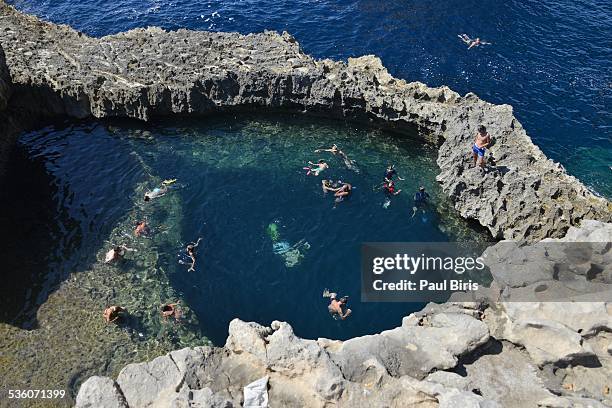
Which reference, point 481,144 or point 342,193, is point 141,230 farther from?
point 481,144

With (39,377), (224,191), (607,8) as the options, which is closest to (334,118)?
(224,191)

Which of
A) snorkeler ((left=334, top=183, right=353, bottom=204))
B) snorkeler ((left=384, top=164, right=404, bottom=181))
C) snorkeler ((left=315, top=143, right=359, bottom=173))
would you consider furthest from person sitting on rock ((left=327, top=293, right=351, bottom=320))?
snorkeler ((left=315, top=143, right=359, bottom=173))

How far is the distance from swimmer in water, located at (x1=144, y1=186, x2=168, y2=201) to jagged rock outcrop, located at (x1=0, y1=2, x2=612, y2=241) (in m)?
7.03

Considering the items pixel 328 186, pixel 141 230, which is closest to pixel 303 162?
pixel 328 186

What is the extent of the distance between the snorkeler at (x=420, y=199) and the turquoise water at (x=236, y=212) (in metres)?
0.41

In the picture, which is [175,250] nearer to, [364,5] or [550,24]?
[364,5]

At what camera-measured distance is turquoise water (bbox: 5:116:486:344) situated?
2577 centimetres

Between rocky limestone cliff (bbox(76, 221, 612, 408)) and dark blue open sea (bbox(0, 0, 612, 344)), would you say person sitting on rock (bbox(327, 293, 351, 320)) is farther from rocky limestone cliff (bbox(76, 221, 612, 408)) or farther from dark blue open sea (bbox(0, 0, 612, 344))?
rocky limestone cliff (bbox(76, 221, 612, 408))

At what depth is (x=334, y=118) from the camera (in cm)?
3662

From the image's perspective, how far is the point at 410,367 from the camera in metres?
18.7

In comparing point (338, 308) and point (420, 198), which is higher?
point (420, 198)

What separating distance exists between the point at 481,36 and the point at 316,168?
2554 cm

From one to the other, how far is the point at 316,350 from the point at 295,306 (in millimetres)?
7540

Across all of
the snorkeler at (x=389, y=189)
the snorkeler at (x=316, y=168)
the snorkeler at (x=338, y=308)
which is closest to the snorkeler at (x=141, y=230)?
the snorkeler at (x=316, y=168)
